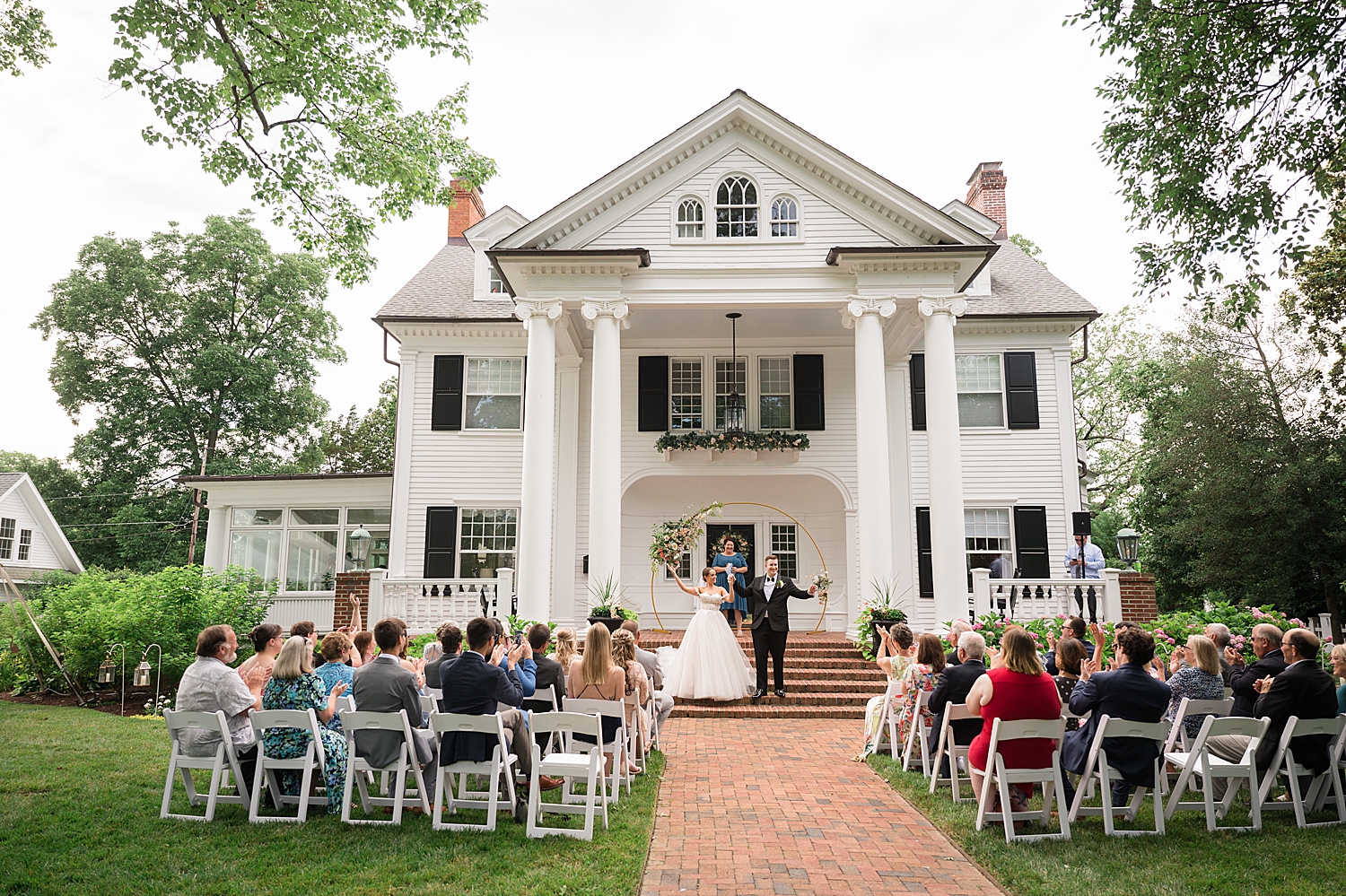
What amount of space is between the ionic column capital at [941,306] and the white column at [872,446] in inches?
19.1

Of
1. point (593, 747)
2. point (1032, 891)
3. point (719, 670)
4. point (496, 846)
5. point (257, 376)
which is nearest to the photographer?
point (1032, 891)

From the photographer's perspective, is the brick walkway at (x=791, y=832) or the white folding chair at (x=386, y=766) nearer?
the brick walkway at (x=791, y=832)

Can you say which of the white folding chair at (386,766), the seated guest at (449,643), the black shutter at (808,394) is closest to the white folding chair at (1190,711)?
the seated guest at (449,643)

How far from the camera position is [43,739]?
9.15 meters

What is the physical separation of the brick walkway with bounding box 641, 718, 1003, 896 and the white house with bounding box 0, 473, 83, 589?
29.3 meters

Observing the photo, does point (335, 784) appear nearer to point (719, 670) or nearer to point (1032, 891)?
point (1032, 891)

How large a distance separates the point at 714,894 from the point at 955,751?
2.75 metres

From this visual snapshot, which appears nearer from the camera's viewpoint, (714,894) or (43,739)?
(714,894)

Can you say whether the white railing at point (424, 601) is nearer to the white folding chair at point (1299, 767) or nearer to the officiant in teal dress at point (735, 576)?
the officiant in teal dress at point (735, 576)

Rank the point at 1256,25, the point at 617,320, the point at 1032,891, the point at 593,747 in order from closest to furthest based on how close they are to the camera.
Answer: the point at 1032,891 < the point at 593,747 < the point at 1256,25 < the point at 617,320

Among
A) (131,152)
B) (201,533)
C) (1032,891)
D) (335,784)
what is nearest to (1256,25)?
(1032,891)

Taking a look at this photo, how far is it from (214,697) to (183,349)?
32.3 meters

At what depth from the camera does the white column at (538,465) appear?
13391 millimetres

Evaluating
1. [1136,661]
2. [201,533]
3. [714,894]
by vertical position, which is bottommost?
[714,894]
